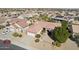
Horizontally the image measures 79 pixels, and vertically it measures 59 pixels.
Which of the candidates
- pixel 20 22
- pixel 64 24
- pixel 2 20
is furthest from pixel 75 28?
pixel 2 20

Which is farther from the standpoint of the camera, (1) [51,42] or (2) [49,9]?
(2) [49,9]

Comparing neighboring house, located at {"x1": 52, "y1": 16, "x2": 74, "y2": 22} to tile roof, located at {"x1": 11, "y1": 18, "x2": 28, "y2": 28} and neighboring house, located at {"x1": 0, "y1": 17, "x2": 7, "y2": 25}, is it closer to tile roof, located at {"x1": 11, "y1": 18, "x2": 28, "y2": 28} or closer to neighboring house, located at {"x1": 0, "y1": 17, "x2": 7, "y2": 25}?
tile roof, located at {"x1": 11, "y1": 18, "x2": 28, "y2": 28}

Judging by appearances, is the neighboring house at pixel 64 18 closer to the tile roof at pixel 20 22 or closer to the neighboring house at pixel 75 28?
the neighboring house at pixel 75 28

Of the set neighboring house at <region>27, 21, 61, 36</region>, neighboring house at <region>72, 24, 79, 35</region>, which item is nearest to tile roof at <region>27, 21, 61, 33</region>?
neighboring house at <region>27, 21, 61, 36</region>

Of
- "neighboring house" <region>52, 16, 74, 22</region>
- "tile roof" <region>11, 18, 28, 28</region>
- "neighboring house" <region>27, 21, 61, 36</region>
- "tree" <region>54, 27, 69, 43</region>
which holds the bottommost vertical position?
"tree" <region>54, 27, 69, 43</region>
